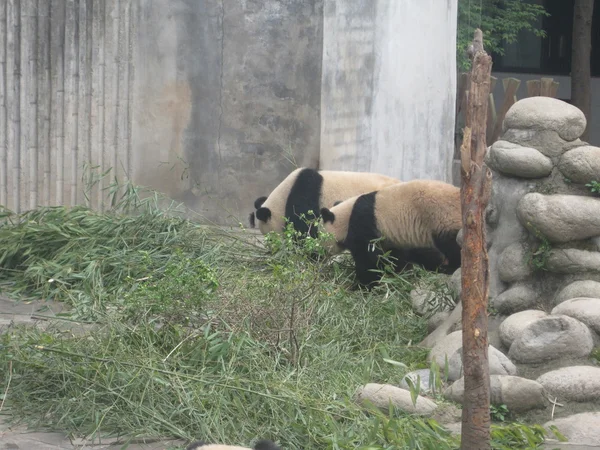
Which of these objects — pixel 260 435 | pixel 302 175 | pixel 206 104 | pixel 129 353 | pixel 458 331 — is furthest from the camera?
pixel 206 104

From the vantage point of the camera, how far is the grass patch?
496cm

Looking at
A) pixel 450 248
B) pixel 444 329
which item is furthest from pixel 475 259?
pixel 450 248

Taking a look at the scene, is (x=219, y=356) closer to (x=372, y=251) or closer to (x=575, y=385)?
(x=575, y=385)

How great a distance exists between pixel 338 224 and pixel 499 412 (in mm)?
3236

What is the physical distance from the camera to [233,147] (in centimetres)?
975

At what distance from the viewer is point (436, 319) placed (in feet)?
22.1

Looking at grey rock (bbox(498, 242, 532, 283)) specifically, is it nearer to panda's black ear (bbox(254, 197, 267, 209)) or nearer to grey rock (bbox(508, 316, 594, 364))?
grey rock (bbox(508, 316, 594, 364))

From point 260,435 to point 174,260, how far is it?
9.81 ft

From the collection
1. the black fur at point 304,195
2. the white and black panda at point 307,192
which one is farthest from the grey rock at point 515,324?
the black fur at point 304,195

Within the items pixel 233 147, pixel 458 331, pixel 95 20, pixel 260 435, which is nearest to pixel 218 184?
pixel 233 147

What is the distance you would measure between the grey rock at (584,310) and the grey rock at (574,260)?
26cm

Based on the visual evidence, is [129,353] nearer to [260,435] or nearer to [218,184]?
[260,435]

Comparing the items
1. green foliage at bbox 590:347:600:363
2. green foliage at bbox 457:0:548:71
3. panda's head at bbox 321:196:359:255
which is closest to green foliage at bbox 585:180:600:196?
green foliage at bbox 590:347:600:363

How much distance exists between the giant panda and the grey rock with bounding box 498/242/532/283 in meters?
1.23
